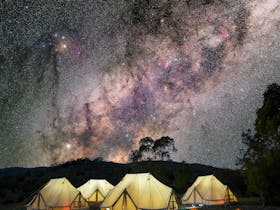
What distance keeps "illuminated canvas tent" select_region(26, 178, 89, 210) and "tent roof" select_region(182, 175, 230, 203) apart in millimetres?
10298

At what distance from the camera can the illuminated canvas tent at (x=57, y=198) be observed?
25484 mm

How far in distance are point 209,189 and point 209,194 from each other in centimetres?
51

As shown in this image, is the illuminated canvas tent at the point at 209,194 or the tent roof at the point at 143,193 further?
the illuminated canvas tent at the point at 209,194

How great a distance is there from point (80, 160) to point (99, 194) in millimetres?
82549

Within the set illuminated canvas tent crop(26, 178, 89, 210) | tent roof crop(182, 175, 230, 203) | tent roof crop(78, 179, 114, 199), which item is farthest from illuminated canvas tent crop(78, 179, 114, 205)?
tent roof crop(182, 175, 230, 203)

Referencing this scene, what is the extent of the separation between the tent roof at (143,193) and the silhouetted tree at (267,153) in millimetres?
9833

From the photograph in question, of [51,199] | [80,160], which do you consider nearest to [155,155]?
[51,199]

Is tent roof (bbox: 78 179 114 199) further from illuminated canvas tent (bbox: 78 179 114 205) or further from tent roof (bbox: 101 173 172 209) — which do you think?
tent roof (bbox: 101 173 172 209)

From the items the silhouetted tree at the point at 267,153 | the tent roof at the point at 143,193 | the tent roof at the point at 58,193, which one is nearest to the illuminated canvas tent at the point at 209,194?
the silhouetted tree at the point at 267,153

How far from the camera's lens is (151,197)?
21.7 m

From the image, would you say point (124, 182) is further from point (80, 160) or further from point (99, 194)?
point (80, 160)

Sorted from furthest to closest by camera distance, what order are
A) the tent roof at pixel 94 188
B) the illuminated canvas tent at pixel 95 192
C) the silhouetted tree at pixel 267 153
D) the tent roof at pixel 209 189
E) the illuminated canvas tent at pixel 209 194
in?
the tent roof at pixel 94 188, the illuminated canvas tent at pixel 95 192, the tent roof at pixel 209 189, the illuminated canvas tent at pixel 209 194, the silhouetted tree at pixel 267 153

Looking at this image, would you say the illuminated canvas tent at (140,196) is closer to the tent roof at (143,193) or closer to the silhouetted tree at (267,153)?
the tent roof at (143,193)

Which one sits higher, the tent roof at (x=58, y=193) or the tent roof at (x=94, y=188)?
the tent roof at (x=94, y=188)
